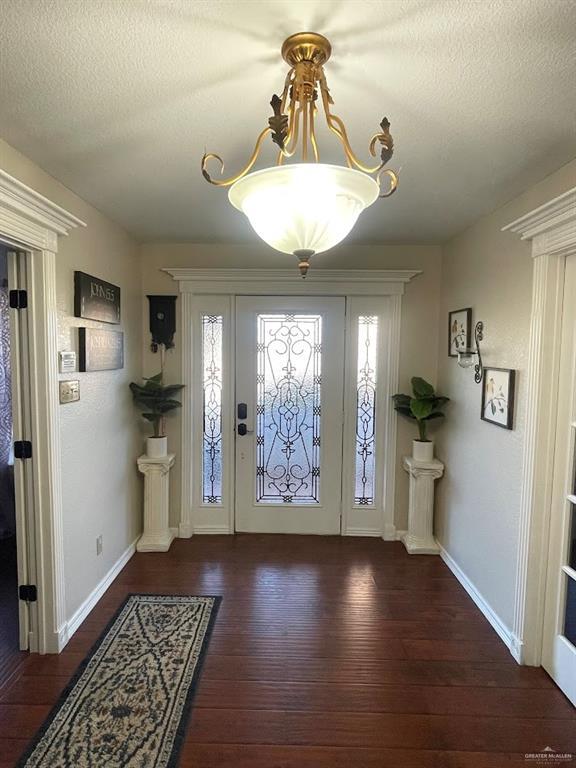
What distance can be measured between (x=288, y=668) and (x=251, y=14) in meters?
2.62

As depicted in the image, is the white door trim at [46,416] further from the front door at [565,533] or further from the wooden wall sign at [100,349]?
the front door at [565,533]

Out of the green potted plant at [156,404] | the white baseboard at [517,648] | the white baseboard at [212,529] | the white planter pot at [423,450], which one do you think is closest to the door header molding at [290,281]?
the green potted plant at [156,404]

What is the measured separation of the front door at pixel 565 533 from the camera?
194 cm

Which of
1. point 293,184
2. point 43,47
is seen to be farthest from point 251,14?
point 43,47

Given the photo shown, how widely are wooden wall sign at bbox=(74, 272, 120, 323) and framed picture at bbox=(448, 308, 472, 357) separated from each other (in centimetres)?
246

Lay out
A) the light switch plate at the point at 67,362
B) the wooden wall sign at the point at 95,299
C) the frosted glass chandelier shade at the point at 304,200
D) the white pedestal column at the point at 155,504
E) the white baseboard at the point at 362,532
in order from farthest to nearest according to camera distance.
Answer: the white baseboard at the point at 362,532, the white pedestal column at the point at 155,504, the wooden wall sign at the point at 95,299, the light switch plate at the point at 67,362, the frosted glass chandelier shade at the point at 304,200

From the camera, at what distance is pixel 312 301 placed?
3406mm

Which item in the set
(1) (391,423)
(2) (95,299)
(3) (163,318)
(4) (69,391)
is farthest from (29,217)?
(1) (391,423)

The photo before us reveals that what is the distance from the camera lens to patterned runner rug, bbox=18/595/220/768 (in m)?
1.61

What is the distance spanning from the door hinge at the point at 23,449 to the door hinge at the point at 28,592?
0.70 m

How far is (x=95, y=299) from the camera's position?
2.54 metres

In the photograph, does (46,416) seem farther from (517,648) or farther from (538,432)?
(517,648)

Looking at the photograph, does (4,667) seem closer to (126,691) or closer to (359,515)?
(126,691)

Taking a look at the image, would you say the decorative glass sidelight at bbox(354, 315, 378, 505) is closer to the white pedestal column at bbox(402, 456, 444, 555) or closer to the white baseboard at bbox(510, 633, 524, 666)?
the white pedestal column at bbox(402, 456, 444, 555)
